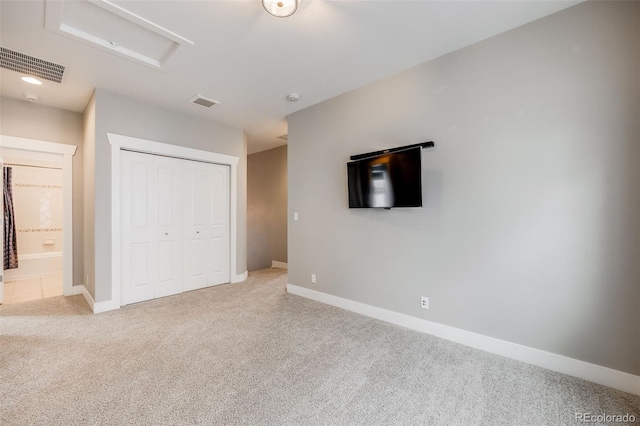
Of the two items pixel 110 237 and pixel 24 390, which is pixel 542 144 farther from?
pixel 110 237

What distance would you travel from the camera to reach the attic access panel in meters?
1.99

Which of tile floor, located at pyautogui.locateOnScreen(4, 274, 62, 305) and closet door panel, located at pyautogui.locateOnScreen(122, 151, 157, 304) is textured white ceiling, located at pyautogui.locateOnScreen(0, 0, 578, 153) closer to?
closet door panel, located at pyautogui.locateOnScreen(122, 151, 157, 304)

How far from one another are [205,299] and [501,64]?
169 inches

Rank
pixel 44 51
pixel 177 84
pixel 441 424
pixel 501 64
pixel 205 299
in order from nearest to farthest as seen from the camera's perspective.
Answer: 1. pixel 441 424
2. pixel 501 64
3. pixel 44 51
4. pixel 177 84
5. pixel 205 299

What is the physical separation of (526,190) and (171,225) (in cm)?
428

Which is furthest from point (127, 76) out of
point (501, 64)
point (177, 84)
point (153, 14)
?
point (501, 64)

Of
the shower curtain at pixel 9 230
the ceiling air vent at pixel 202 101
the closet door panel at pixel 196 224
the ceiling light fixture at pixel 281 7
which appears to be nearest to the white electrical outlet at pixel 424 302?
the ceiling light fixture at pixel 281 7

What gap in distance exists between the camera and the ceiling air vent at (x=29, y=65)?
254 cm

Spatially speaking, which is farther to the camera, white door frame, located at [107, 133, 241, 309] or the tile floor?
the tile floor

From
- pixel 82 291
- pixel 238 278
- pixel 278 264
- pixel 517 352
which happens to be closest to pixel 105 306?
pixel 82 291

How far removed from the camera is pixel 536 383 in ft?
6.25

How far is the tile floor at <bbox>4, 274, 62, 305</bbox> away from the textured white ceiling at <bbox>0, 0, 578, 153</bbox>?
9.30 feet

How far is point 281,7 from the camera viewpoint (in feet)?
6.12

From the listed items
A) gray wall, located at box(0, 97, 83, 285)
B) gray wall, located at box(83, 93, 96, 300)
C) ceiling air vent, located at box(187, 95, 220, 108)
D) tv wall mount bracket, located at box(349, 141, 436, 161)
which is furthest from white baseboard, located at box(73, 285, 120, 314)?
tv wall mount bracket, located at box(349, 141, 436, 161)
